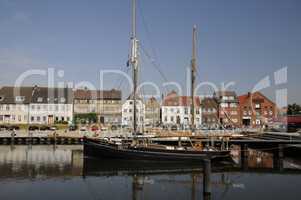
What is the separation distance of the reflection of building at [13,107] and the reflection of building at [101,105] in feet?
56.7

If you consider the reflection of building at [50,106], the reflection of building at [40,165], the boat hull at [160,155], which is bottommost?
the reflection of building at [40,165]

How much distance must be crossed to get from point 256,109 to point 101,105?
4721cm

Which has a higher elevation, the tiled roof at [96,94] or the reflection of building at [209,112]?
the tiled roof at [96,94]

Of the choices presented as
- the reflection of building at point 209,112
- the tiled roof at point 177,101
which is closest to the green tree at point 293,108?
the reflection of building at point 209,112

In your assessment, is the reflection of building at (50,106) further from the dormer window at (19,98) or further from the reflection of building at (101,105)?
the reflection of building at (101,105)

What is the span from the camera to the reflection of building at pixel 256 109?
10494 cm

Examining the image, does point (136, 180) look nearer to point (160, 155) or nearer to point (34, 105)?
point (160, 155)

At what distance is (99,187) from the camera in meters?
25.5

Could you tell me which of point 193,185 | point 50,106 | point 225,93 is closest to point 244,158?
point 193,185

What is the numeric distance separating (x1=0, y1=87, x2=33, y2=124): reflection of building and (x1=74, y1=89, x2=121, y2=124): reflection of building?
17.3 meters

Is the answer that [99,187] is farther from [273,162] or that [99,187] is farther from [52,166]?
[273,162]

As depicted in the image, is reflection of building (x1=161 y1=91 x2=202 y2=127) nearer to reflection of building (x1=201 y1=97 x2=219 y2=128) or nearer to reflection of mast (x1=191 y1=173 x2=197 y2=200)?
reflection of building (x1=201 y1=97 x2=219 y2=128)

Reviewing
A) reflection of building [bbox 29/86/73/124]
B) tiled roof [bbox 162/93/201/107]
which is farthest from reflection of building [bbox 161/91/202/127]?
reflection of building [bbox 29/86/73/124]

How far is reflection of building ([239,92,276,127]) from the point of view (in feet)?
344
